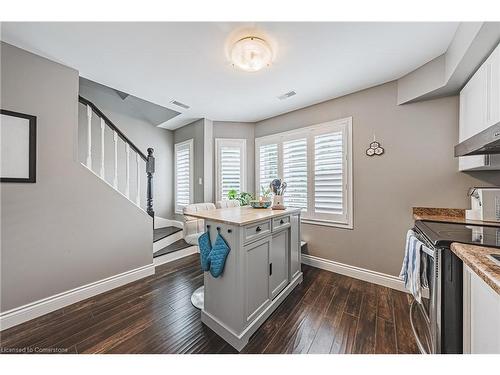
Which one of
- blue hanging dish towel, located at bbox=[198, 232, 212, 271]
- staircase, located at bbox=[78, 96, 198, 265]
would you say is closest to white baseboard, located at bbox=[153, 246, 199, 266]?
staircase, located at bbox=[78, 96, 198, 265]

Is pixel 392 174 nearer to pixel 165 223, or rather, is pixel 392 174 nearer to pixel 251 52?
pixel 251 52

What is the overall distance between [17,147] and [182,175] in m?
2.61

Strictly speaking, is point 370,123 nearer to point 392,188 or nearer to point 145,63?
point 392,188

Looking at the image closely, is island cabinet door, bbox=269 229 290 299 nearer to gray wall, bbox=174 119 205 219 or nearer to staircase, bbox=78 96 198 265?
staircase, bbox=78 96 198 265

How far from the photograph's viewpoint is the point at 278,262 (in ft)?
6.59

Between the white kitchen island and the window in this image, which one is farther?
the window

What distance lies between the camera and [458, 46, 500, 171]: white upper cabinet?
4.31ft

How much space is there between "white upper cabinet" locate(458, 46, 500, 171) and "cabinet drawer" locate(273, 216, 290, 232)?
1694 mm

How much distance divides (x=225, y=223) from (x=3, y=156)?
2027 mm

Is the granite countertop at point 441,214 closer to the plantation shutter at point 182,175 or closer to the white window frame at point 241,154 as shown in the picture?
the white window frame at point 241,154

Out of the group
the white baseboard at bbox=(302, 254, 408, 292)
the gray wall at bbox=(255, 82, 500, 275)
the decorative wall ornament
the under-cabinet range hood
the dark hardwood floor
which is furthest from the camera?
the decorative wall ornament

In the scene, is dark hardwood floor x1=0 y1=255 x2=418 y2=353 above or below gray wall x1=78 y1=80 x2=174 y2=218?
below
